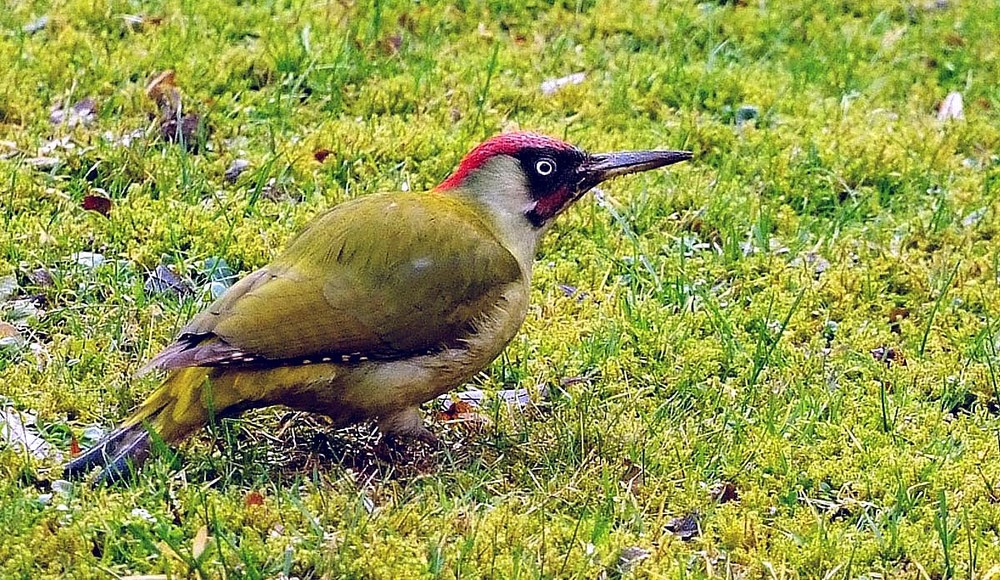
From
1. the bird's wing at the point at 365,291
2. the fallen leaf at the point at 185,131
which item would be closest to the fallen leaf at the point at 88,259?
the fallen leaf at the point at 185,131

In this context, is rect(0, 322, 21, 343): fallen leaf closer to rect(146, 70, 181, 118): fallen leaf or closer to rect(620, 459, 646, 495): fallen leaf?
rect(146, 70, 181, 118): fallen leaf


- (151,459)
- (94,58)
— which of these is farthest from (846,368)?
(94,58)

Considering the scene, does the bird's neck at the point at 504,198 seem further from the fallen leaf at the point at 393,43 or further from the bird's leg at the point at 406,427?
the fallen leaf at the point at 393,43

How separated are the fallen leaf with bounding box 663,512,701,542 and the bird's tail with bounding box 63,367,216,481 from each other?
51.3 inches

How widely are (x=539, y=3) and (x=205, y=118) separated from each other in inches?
82.3

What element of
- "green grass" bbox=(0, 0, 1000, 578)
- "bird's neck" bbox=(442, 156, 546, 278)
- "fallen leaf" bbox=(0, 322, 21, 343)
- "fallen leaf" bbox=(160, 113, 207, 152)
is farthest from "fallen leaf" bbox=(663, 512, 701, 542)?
"fallen leaf" bbox=(160, 113, 207, 152)

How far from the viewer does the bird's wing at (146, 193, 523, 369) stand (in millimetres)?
4168

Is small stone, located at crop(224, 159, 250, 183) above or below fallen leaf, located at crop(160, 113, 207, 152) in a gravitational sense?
below

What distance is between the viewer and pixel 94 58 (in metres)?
6.73

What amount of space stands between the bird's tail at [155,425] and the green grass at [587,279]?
8cm

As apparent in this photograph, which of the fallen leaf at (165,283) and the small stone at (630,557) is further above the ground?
the fallen leaf at (165,283)

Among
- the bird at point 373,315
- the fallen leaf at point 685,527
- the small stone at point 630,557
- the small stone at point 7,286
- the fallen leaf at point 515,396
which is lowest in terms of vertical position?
the fallen leaf at point 685,527

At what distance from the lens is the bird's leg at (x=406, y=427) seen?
4512mm

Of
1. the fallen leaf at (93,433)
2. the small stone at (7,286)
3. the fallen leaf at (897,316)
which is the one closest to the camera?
the fallen leaf at (93,433)
